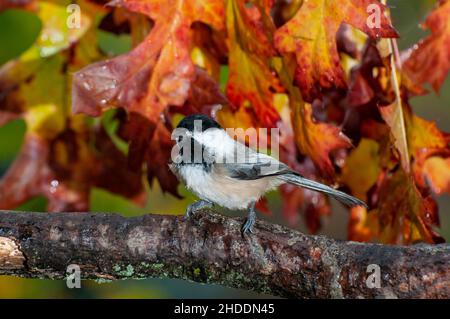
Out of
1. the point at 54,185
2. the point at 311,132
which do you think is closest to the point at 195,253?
the point at 311,132

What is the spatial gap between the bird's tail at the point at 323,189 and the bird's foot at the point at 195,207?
9.2 inches

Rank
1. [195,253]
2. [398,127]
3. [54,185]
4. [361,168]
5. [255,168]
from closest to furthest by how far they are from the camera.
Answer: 1. [195,253]
2. [398,127]
3. [255,168]
4. [361,168]
5. [54,185]

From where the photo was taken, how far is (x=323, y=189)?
1981 millimetres

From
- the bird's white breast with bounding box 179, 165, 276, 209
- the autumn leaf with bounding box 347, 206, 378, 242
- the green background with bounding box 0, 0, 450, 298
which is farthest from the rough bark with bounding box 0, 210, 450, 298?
the green background with bounding box 0, 0, 450, 298

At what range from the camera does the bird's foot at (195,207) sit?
5.83 ft

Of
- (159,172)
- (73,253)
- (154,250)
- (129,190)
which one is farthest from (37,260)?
(129,190)

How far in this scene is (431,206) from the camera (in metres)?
1.89

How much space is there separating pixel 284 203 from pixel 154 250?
94 centimetres

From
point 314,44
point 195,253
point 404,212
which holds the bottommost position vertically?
point 195,253

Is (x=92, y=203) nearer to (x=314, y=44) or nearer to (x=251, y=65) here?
(x=251, y=65)

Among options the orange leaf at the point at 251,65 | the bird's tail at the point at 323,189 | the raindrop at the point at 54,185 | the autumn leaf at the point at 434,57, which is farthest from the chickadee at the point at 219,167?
the raindrop at the point at 54,185

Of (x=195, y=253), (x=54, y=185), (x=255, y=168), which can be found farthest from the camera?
(x=54, y=185)

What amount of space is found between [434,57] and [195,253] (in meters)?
0.86

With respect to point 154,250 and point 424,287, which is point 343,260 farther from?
point 154,250
